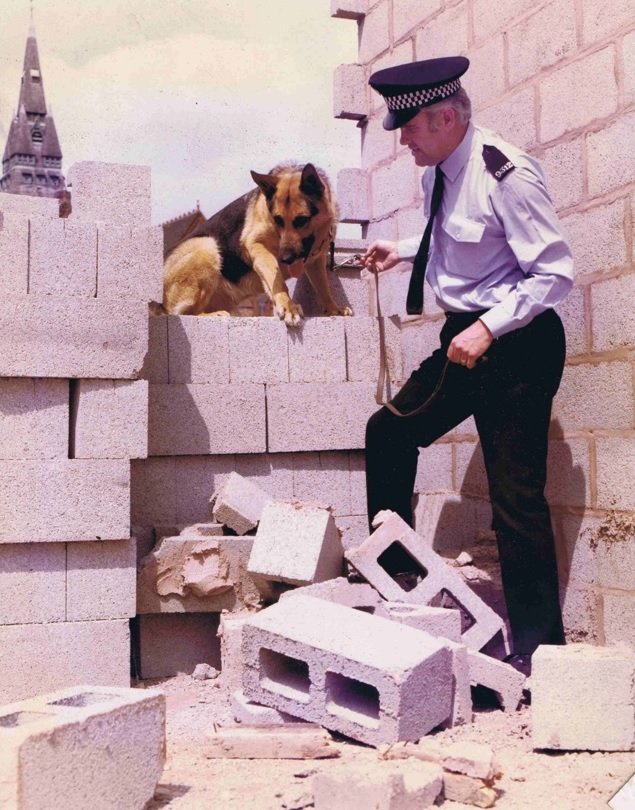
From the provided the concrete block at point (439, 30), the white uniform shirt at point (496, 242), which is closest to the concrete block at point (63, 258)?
the white uniform shirt at point (496, 242)

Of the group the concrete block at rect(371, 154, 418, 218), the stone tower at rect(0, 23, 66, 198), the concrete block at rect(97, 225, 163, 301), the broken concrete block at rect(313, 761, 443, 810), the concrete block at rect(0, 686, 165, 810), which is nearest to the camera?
the concrete block at rect(0, 686, 165, 810)

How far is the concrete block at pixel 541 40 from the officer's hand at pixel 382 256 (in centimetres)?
111

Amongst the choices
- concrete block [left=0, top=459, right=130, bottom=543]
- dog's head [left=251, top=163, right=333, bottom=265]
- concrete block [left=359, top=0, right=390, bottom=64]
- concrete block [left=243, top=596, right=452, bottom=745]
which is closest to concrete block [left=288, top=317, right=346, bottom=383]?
dog's head [left=251, top=163, right=333, bottom=265]

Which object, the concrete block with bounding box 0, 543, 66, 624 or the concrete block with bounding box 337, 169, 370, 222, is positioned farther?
the concrete block with bounding box 337, 169, 370, 222

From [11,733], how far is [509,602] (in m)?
2.04

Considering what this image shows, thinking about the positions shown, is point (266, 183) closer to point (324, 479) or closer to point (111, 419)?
point (324, 479)

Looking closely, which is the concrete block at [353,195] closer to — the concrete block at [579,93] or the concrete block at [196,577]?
the concrete block at [579,93]

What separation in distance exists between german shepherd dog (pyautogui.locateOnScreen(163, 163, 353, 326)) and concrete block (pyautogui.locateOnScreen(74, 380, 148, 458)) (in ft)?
4.89

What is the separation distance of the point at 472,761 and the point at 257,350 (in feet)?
9.49

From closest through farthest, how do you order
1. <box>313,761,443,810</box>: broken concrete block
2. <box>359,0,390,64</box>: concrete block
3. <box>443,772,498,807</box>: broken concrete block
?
<box>313,761,443,810</box>: broken concrete block → <box>443,772,498,807</box>: broken concrete block → <box>359,0,390,64</box>: concrete block

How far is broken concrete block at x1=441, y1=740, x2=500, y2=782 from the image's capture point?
2754 millimetres

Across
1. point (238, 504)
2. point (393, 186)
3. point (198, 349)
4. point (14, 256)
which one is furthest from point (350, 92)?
point (238, 504)

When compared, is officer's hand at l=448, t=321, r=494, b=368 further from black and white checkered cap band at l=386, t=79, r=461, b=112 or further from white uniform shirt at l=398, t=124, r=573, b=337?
black and white checkered cap band at l=386, t=79, r=461, b=112

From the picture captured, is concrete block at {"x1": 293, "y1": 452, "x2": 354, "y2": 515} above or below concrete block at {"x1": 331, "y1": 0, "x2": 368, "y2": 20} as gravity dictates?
below
